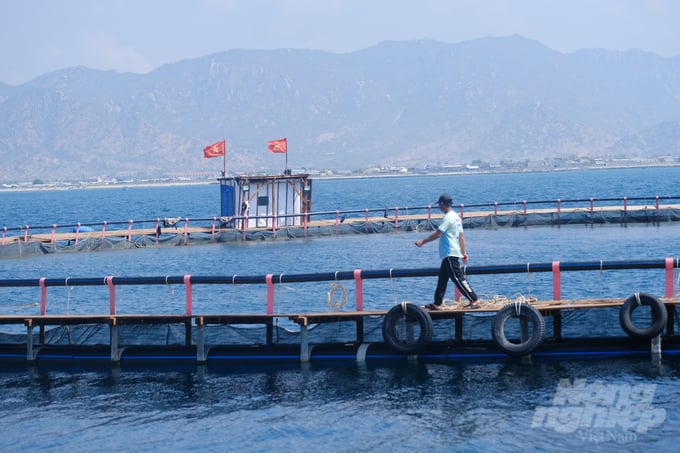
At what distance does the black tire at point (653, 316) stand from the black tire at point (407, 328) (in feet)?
10.5

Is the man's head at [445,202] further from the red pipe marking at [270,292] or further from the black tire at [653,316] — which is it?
the red pipe marking at [270,292]

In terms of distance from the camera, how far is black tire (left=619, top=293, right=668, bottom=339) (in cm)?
1612

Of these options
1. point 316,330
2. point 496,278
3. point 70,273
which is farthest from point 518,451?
point 70,273

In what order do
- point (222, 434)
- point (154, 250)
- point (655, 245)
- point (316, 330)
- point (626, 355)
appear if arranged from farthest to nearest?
point (154, 250) → point (655, 245) → point (316, 330) → point (626, 355) → point (222, 434)

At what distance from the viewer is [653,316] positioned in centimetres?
1627

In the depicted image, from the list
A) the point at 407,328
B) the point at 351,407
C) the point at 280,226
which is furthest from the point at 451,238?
the point at 280,226

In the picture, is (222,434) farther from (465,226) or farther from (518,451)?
(465,226)

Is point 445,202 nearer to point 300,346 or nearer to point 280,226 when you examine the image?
point 300,346

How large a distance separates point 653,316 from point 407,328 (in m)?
4.07

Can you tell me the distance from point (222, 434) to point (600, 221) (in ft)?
135

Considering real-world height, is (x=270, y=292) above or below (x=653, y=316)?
above

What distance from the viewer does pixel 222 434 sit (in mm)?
14211

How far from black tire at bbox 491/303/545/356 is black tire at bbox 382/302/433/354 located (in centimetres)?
114

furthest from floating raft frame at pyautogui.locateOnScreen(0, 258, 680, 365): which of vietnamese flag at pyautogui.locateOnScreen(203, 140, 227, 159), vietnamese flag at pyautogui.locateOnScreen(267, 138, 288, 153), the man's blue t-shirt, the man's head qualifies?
vietnamese flag at pyautogui.locateOnScreen(267, 138, 288, 153)
